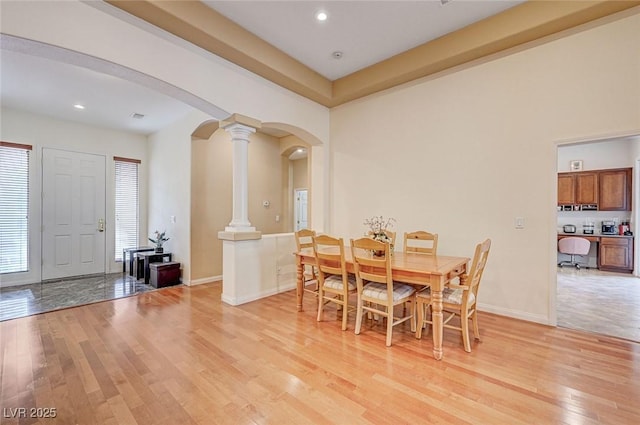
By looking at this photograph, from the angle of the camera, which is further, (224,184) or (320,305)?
(224,184)

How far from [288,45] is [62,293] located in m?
5.21

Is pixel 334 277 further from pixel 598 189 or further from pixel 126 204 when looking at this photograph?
pixel 598 189

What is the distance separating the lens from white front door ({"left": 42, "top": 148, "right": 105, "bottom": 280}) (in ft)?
17.5

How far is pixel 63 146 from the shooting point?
18.0ft

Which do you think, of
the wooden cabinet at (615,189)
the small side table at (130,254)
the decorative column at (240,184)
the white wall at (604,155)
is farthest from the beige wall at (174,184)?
the wooden cabinet at (615,189)

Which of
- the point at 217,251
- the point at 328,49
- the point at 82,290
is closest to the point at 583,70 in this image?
the point at 328,49

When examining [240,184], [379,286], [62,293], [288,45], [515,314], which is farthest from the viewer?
[62,293]

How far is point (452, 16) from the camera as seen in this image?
317 centimetres

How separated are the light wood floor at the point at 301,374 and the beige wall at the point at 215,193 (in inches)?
79.5

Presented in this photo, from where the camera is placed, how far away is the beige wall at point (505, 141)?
2.90m

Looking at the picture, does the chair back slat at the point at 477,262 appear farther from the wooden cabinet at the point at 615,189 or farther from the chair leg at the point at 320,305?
the wooden cabinet at the point at 615,189

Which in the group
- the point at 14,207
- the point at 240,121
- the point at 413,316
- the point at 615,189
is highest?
the point at 240,121

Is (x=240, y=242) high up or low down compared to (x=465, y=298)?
up

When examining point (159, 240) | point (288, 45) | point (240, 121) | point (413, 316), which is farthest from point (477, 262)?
point (159, 240)
